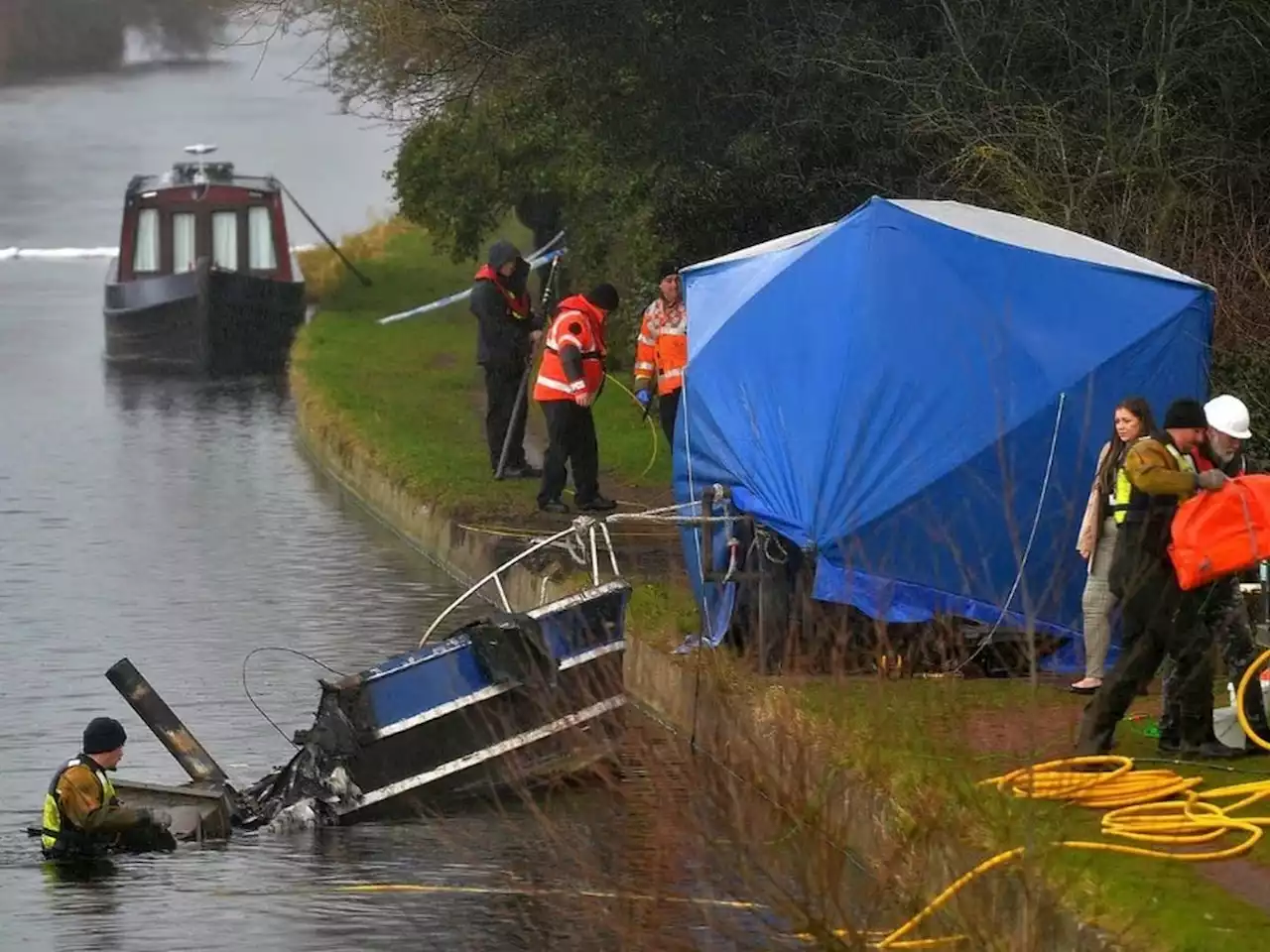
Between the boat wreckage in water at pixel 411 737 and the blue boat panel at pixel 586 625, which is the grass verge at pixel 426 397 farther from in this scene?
the boat wreckage in water at pixel 411 737

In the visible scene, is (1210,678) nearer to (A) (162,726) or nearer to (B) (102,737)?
(B) (102,737)

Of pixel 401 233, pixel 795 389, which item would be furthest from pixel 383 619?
pixel 401 233

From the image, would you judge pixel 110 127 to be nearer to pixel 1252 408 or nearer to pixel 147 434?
pixel 147 434

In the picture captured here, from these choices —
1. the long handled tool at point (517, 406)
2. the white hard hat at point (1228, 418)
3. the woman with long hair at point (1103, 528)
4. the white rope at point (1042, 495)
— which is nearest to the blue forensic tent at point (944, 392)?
the white rope at point (1042, 495)

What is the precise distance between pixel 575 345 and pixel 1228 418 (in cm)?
705

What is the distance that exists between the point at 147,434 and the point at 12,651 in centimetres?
1349

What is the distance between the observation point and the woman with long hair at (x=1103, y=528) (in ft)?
39.5

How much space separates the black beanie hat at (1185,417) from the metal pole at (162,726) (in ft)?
15.2

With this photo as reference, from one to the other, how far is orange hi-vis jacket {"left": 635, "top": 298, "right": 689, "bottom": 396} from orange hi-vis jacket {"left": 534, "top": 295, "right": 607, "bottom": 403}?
71 cm

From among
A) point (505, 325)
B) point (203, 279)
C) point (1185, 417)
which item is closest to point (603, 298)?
point (505, 325)

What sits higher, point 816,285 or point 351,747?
point 816,285

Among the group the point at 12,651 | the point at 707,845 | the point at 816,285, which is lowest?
the point at 12,651

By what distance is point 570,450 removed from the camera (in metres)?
19.0

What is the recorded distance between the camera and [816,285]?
14.6 m
